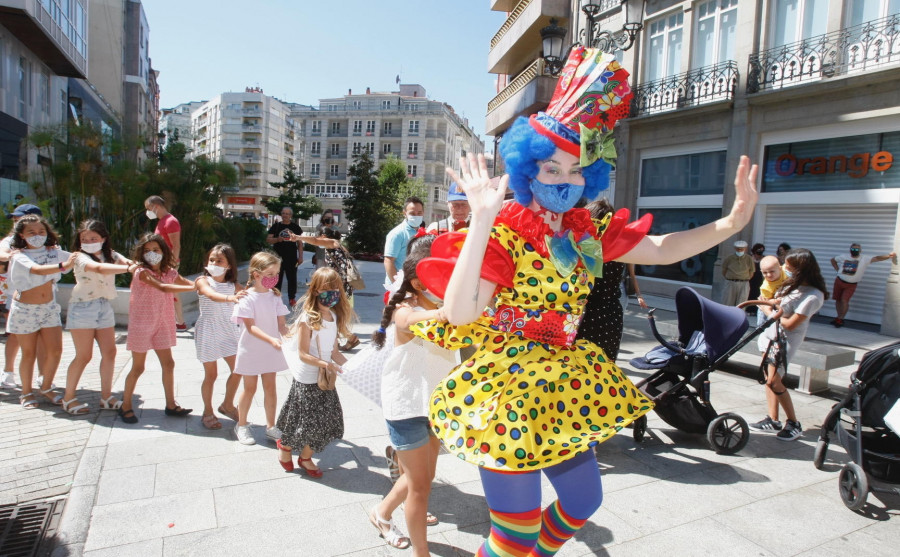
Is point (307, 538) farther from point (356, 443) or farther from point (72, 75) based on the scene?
point (72, 75)

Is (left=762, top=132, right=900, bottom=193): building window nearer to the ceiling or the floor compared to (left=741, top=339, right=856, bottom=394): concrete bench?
nearer to the ceiling

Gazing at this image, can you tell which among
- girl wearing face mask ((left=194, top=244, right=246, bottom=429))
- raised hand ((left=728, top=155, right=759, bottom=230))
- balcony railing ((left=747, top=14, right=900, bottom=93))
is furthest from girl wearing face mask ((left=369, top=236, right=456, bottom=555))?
A: balcony railing ((left=747, top=14, right=900, bottom=93))

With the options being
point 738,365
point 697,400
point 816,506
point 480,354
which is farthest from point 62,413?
point 738,365

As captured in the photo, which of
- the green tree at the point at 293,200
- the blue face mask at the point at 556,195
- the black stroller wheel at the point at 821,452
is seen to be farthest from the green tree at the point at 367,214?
the blue face mask at the point at 556,195

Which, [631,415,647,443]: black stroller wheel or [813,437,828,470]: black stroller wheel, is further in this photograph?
[631,415,647,443]: black stroller wheel

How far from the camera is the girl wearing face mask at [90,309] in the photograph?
456cm

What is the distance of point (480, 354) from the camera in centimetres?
200

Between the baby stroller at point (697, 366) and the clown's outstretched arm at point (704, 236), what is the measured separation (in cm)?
228

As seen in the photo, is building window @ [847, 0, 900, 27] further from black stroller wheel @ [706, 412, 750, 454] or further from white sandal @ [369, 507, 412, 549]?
white sandal @ [369, 507, 412, 549]

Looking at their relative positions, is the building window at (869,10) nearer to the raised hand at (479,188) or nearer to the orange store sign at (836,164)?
the orange store sign at (836,164)

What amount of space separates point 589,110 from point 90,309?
4.40 meters

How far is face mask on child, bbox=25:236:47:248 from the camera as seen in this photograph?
4691mm

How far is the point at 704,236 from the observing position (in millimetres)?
2174

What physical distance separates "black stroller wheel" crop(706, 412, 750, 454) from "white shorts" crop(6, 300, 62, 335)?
18.3ft
